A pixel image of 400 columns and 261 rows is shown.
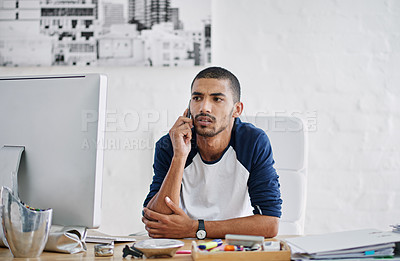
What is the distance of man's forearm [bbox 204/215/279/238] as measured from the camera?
1356 millimetres

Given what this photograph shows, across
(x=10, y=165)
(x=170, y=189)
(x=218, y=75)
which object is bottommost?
(x=170, y=189)

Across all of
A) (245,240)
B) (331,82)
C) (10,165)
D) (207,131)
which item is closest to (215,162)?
(207,131)

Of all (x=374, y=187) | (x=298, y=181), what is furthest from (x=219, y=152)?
(x=374, y=187)

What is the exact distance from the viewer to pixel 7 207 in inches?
39.6

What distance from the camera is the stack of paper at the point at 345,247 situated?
37.7 inches

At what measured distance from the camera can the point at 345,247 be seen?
3.14ft

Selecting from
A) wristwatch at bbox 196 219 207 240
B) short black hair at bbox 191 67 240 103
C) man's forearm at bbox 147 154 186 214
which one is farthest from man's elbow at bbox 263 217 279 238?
short black hair at bbox 191 67 240 103

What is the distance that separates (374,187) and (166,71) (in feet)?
4.29

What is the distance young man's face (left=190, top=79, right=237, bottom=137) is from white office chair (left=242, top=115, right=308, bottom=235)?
0.26m

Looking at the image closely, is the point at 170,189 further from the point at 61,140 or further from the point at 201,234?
the point at 61,140

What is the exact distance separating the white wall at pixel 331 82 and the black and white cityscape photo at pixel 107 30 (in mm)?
102

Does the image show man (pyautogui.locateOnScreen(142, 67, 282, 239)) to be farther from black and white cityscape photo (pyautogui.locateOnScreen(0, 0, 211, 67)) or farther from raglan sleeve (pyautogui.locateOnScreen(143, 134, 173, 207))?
black and white cityscape photo (pyautogui.locateOnScreen(0, 0, 211, 67))

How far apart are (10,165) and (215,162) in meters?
0.79

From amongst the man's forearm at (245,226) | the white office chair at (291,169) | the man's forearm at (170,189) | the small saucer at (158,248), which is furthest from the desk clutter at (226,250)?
the white office chair at (291,169)
